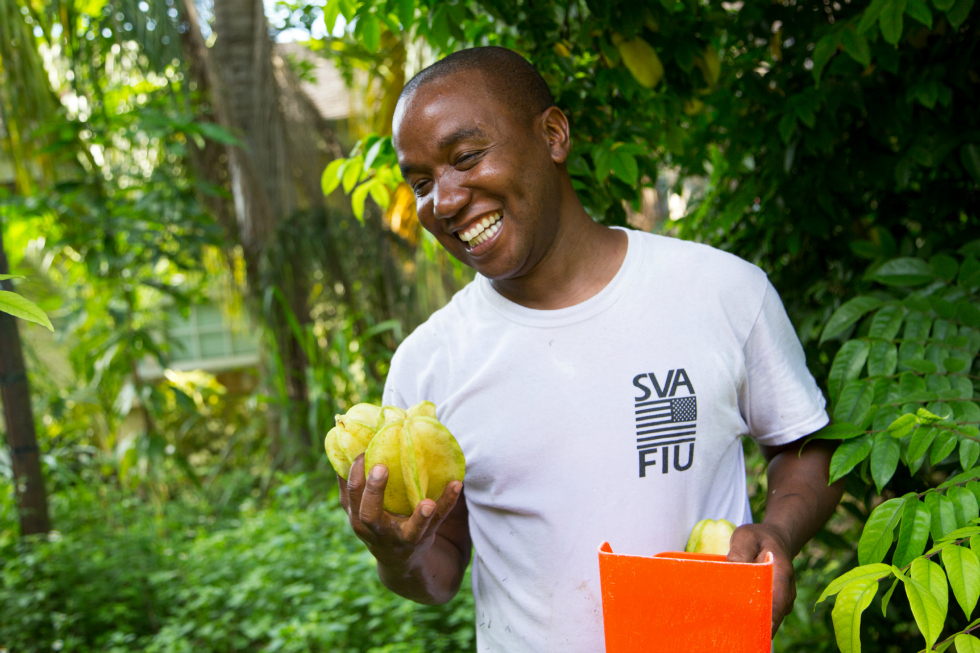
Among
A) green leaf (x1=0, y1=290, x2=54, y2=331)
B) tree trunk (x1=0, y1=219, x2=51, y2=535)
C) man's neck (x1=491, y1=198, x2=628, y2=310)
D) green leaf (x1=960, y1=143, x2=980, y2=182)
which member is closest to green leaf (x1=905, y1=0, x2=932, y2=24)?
green leaf (x1=960, y1=143, x2=980, y2=182)

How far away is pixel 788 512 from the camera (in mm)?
1308

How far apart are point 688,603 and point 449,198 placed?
759 mm

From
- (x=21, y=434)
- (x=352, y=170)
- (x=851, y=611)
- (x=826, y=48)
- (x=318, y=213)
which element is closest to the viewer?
(x=851, y=611)

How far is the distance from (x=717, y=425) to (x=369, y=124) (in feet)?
15.9

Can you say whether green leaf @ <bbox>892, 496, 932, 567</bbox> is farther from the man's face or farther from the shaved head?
the shaved head

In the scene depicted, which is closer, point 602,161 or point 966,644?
point 966,644

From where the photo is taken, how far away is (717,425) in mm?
1347

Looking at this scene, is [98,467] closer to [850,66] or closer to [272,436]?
[272,436]

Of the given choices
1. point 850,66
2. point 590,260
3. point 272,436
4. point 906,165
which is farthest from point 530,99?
point 272,436

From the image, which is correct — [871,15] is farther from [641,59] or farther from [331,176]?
[331,176]

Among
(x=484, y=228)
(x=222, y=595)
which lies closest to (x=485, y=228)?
(x=484, y=228)

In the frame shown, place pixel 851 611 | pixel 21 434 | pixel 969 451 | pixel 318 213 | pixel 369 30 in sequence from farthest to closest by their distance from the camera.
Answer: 1. pixel 318 213
2. pixel 21 434
3. pixel 369 30
4. pixel 969 451
5. pixel 851 611

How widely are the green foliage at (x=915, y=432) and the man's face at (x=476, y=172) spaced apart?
659 mm

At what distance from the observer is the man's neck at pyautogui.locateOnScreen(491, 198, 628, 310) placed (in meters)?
1.45
